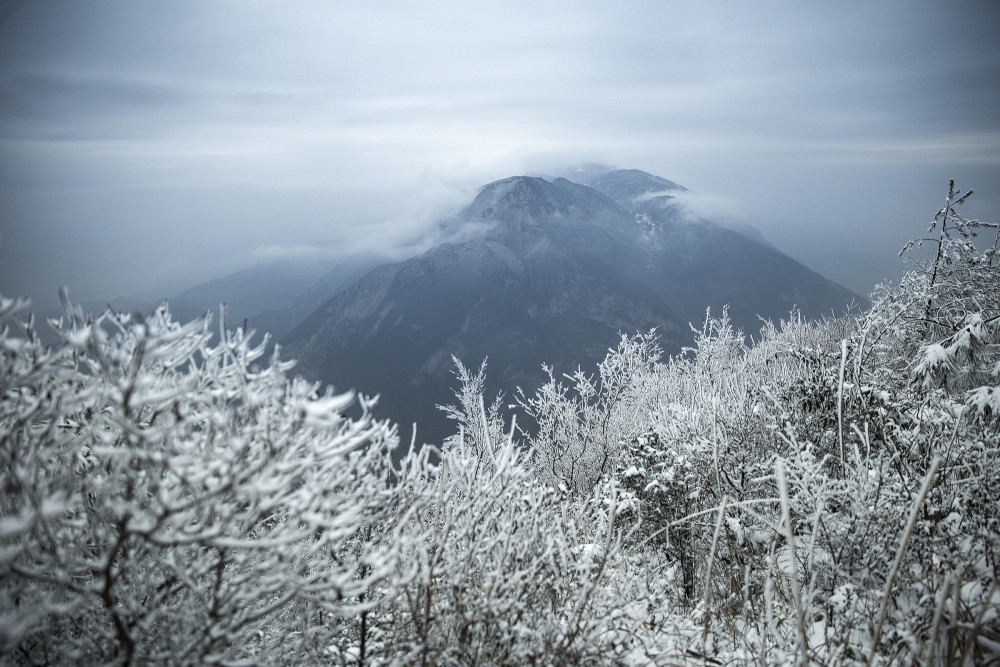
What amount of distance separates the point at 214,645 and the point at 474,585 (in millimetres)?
1312

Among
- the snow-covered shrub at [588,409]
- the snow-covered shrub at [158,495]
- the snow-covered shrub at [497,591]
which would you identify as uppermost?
the snow-covered shrub at [158,495]

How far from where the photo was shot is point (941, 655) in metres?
1.98

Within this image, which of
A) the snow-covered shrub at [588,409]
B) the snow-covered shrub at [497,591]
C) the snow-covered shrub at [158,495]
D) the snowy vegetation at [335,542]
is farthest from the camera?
the snow-covered shrub at [588,409]

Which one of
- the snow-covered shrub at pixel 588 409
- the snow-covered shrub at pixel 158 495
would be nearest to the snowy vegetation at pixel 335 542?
the snow-covered shrub at pixel 158 495

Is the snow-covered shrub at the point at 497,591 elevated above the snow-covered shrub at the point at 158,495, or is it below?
below

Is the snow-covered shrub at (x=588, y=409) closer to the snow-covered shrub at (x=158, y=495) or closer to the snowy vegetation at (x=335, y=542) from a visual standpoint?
the snowy vegetation at (x=335, y=542)

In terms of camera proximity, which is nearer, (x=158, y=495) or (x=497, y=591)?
(x=158, y=495)

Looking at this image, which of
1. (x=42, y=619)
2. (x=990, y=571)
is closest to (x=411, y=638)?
(x=42, y=619)

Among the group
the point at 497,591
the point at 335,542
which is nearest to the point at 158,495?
the point at 335,542

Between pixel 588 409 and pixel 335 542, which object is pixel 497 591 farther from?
pixel 588 409

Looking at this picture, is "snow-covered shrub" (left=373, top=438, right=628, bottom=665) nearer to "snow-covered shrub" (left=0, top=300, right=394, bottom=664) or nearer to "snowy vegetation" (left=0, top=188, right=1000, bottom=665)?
"snowy vegetation" (left=0, top=188, right=1000, bottom=665)

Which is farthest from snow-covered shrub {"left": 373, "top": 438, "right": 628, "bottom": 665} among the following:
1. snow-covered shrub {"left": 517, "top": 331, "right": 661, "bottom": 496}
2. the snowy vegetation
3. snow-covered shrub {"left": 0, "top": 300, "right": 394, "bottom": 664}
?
snow-covered shrub {"left": 517, "top": 331, "right": 661, "bottom": 496}

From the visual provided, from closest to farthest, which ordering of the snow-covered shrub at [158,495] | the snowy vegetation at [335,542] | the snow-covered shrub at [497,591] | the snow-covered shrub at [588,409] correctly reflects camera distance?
the snow-covered shrub at [158,495] < the snowy vegetation at [335,542] < the snow-covered shrub at [497,591] < the snow-covered shrub at [588,409]

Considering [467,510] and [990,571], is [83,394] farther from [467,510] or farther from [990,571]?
[990,571]
